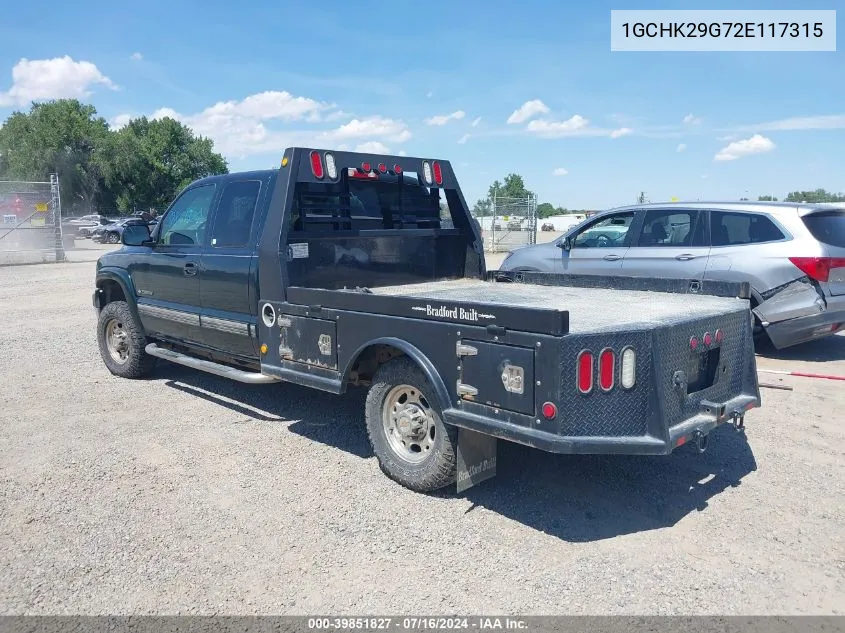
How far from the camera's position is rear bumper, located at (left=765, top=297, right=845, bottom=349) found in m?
7.18

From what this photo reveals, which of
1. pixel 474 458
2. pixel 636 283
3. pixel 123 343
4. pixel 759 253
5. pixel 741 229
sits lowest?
pixel 474 458

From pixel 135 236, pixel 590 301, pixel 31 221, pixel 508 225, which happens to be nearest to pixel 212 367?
pixel 135 236

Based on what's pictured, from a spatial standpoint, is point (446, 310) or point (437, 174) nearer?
point (446, 310)

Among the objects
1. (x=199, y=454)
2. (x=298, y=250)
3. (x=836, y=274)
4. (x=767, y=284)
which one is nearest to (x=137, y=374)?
(x=199, y=454)

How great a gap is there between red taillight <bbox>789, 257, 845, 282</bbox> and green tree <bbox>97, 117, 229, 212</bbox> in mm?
56602

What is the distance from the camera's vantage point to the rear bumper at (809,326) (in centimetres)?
718

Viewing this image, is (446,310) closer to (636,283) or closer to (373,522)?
(373,522)

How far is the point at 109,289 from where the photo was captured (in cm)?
771

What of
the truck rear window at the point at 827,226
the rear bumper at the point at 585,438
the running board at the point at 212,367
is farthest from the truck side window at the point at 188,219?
the truck rear window at the point at 827,226

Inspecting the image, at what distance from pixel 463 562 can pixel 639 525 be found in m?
1.11

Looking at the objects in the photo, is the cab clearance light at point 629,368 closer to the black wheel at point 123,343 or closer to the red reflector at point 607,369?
the red reflector at point 607,369

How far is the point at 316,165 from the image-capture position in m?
5.23

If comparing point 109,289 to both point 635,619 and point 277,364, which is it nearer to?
point 277,364

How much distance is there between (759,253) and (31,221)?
2261 cm
